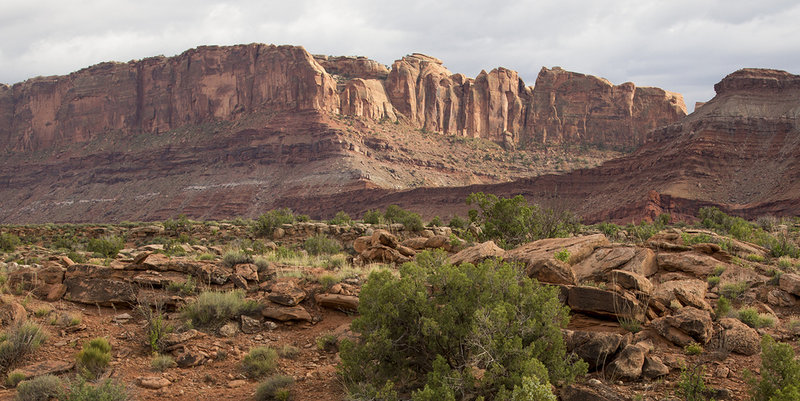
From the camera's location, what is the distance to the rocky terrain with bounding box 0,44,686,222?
81.9 meters

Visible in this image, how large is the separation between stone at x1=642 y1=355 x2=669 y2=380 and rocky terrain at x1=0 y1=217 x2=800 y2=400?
0.01 metres

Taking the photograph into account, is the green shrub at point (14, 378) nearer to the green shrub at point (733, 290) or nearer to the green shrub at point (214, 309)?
the green shrub at point (214, 309)

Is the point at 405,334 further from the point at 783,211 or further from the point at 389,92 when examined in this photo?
the point at 389,92

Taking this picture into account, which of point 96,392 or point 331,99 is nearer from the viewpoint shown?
point 96,392

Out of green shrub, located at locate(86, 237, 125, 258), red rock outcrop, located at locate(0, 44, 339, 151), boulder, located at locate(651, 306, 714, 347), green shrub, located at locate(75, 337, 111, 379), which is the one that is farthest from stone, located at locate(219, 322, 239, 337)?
red rock outcrop, located at locate(0, 44, 339, 151)

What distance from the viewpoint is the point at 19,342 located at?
7.34 m

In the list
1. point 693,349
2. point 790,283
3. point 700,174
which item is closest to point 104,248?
point 693,349

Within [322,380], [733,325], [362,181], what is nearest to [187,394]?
[322,380]

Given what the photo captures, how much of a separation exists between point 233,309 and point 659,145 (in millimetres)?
71420

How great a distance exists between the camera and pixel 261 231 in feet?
70.7

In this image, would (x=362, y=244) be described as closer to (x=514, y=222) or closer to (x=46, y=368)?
(x=514, y=222)

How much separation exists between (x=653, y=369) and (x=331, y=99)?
87884mm

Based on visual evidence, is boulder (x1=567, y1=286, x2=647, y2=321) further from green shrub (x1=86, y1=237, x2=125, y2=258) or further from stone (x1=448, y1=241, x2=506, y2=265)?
green shrub (x1=86, y1=237, x2=125, y2=258)

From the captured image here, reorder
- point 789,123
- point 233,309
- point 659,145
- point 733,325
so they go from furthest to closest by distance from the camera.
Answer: point 659,145 → point 789,123 → point 233,309 → point 733,325
